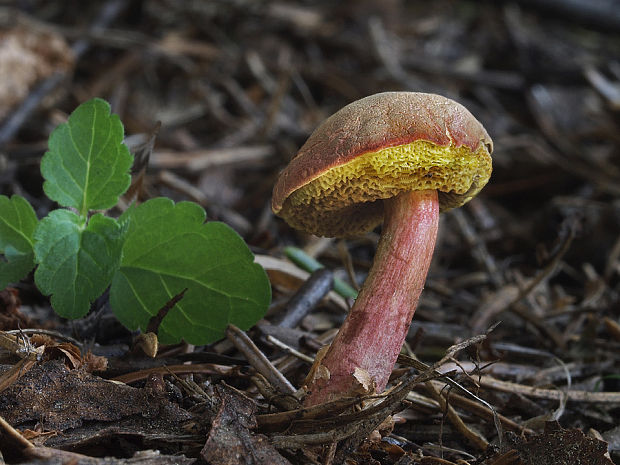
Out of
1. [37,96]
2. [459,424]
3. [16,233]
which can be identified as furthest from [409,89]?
[16,233]

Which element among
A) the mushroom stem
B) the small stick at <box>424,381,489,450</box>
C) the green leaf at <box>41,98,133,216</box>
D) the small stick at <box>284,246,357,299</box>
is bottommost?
the small stick at <box>424,381,489,450</box>

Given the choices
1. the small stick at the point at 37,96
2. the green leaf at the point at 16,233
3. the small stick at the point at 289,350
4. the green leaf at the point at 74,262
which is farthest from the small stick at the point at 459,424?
the small stick at the point at 37,96

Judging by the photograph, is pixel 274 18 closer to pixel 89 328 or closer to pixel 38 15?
pixel 38 15

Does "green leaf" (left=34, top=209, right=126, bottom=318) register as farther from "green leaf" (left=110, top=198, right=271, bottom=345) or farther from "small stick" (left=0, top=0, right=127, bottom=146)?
"small stick" (left=0, top=0, right=127, bottom=146)

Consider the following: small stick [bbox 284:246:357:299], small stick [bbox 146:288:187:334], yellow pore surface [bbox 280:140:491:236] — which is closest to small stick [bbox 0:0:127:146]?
small stick [bbox 284:246:357:299]

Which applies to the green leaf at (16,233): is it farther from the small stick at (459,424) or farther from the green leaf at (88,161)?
the small stick at (459,424)

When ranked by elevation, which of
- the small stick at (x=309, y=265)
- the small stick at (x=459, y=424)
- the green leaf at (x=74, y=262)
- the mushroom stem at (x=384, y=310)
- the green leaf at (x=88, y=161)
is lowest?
the small stick at (x=459, y=424)

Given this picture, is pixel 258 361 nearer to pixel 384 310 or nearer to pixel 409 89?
pixel 384 310
